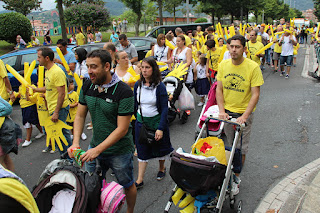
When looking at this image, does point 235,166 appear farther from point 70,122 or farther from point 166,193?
point 70,122

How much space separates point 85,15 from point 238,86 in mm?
27648

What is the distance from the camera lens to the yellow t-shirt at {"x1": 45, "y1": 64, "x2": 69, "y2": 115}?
436 cm

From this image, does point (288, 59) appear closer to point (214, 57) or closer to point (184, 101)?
point (214, 57)

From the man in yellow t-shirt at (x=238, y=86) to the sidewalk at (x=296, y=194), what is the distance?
0.57 metres

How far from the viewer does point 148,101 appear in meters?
3.99

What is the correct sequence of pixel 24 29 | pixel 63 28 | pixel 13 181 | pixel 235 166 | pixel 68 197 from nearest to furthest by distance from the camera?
pixel 13 181
pixel 68 197
pixel 235 166
pixel 63 28
pixel 24 29

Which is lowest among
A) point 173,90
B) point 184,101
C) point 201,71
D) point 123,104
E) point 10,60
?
point 184,101


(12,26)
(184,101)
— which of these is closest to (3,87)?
(184,101)

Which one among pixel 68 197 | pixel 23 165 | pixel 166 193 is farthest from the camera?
pixel 23 165

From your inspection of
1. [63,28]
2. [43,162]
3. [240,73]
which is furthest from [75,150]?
[63,28]

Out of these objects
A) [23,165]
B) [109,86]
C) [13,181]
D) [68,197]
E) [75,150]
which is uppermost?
[109,86]

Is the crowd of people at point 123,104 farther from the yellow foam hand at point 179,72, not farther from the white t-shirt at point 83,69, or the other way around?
the yellow foam hand at point 179,72

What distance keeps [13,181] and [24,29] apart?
72.7 ft

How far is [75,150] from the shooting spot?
265cm
